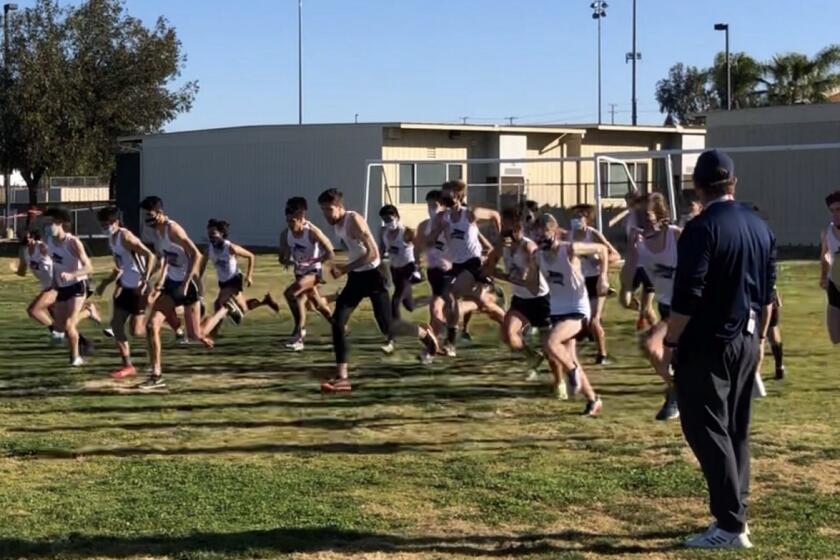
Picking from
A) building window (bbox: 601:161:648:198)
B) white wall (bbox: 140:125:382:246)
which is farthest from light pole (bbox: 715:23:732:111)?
white wall (bbox: 140:125:382:246)

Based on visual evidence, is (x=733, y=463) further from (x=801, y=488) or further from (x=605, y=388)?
(x=605, y=388)

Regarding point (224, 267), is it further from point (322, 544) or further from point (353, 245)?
point (322, 544)

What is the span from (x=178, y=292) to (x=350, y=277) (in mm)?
2329

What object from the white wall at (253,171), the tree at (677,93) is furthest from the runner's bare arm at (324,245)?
the tree at (677,93)

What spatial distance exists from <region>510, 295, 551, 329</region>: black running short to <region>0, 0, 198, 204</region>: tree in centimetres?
3467

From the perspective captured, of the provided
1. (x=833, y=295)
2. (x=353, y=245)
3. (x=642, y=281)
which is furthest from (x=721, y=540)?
(x=642, y=281)

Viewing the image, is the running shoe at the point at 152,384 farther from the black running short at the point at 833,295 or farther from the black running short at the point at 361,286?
the black running short at the point at 833,295

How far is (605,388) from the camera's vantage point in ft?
37.6

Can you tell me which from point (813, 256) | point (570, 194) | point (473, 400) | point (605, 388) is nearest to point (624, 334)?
point (605, 388)

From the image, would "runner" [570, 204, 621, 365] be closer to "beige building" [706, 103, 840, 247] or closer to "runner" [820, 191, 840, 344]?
"runner" [820, 191, 840, 344]

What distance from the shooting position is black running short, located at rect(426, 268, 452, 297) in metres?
13.2

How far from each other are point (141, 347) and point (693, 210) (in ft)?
24.4

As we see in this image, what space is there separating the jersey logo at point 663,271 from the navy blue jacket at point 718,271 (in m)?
4.22

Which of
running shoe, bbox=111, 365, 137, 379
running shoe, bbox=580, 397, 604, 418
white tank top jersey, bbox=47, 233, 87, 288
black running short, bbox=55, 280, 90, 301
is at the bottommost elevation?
running shoe, bbox=580, 397, 604, 418
